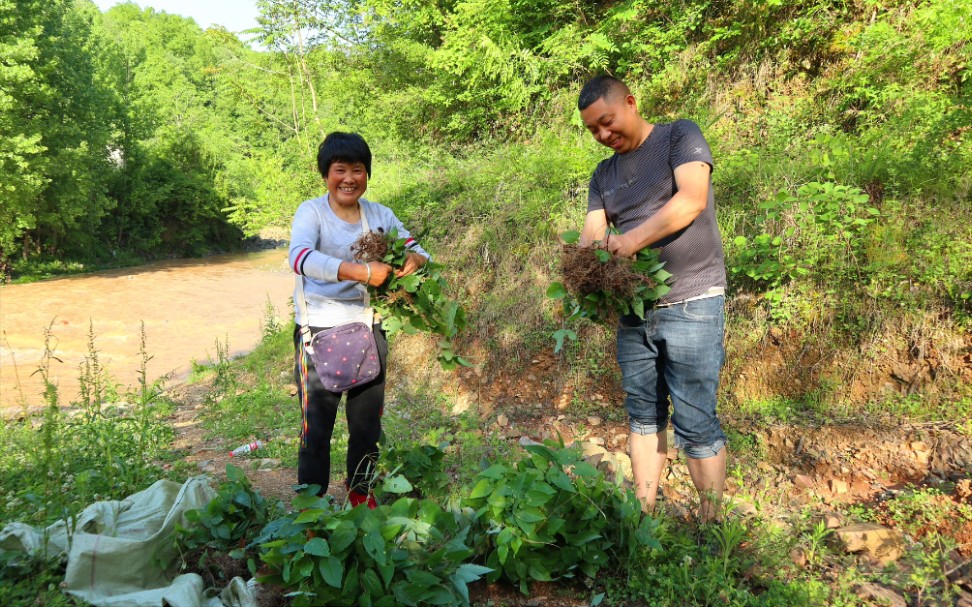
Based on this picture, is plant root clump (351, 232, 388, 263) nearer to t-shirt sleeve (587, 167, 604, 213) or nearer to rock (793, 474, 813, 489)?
t-shirt sleeve (587, 167, 604, 213)

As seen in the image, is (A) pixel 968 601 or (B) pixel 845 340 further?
(B) pixel 845 340

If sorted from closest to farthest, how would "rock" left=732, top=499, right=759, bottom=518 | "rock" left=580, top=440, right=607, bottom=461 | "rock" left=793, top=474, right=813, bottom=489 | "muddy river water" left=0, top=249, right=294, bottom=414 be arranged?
"rock" left=732, top=499, right=759, bottom=518
"rock" left=793, top=474, right=813, bottom=489
"rock" left=580, top=440, right=607, bottom=461
"muddy river water" left=0, top=249, right=294, bottom=414

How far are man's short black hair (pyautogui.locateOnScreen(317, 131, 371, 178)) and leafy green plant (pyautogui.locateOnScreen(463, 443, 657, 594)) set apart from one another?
64.1 inches

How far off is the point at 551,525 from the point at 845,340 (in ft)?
11.1

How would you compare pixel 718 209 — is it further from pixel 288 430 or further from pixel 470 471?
pixel 288 430

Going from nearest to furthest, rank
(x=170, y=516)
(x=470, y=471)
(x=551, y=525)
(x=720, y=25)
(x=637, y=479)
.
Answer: (x=551, y=525)
(x=170, y=516)
(x=637, y=479)
(x=470, y=471)
(x=720, y=25)

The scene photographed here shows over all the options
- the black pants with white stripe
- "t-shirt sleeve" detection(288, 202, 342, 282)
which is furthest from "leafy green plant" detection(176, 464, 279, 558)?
"t-shirt sleeve" detection(288, 202, 342, 282)

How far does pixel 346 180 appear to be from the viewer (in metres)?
2.69

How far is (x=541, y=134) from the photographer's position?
8.14 metres

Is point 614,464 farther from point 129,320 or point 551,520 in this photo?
point 129,320

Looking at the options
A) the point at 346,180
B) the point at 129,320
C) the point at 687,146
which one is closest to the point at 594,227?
the point at 687,146

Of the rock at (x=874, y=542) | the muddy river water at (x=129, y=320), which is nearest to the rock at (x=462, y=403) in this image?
the rock at (x=874, y=542)

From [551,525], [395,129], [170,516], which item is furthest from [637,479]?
[395,129]

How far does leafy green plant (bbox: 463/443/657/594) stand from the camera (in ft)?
7.07
